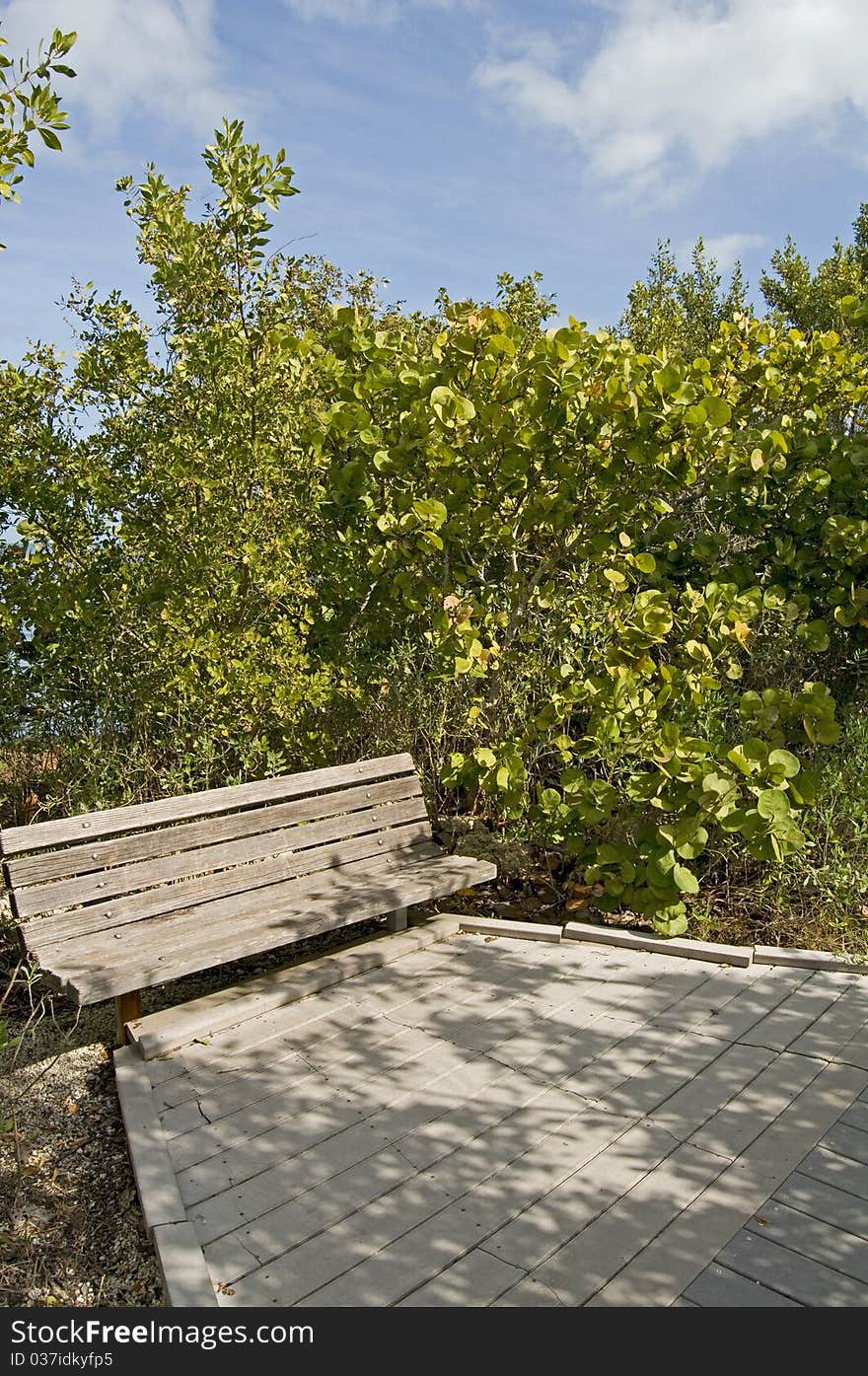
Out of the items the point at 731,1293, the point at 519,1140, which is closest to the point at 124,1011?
the point at 519,1140

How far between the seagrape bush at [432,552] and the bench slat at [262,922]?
52 cm

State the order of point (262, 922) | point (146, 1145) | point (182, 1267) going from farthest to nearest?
point (262, 922), point (146, 1145), point (182, 1267)

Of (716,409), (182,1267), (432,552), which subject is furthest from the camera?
(432,552)

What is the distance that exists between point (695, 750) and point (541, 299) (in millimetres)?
6093

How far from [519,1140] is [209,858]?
6.06 ft

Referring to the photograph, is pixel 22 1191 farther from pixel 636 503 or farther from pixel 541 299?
pixel 541 299

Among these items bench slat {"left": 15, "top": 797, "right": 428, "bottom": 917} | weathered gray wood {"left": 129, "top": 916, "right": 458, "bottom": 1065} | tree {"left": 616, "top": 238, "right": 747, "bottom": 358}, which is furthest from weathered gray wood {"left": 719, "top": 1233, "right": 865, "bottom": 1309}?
tree {"left": 616, "top": 238, "right": 747, "bottom": 358}

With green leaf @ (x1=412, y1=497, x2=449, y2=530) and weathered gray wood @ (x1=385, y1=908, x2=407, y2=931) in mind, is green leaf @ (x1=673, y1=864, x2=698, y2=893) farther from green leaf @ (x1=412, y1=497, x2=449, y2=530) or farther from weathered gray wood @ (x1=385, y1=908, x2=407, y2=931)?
green leaf @ (x1=412, y1=497, x2=449, y2=530)

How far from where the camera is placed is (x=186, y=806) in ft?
13.8

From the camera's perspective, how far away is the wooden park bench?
12.1 ft

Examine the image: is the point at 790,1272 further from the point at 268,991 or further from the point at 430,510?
the point at 430,510

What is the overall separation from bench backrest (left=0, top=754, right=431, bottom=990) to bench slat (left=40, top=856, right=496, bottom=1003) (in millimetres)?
90

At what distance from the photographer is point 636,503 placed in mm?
5188
